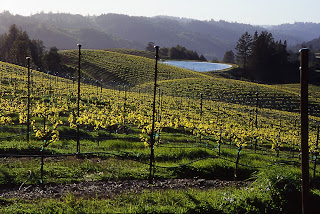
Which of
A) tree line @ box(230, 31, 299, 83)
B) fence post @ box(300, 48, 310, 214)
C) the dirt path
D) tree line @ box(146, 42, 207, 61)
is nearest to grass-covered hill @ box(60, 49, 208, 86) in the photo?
tree line @ box(230, 31, 299, 83)

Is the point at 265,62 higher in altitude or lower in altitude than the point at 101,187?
higher

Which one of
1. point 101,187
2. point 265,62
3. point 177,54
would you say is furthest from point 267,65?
point 101,187

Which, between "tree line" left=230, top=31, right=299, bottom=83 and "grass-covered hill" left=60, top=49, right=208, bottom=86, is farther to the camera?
"tree line" left=230, top=31, right=299, bottom=83

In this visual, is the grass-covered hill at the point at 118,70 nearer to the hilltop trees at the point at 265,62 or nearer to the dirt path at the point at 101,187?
the hilltop trees at the point at 265,62

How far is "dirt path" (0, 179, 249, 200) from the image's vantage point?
30.3 feet

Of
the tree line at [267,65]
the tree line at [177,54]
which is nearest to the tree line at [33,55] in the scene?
the tree line at [177,54]

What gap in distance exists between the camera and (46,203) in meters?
8.06

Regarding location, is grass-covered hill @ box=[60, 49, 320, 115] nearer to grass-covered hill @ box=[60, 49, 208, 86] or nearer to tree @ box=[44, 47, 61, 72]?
grass-covered hill @ box=[60, 49, 208, 86]

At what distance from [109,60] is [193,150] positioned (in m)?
83.5

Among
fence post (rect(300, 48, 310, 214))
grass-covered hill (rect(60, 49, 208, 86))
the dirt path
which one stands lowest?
the dirt path

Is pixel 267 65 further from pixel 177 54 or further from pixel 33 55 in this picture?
pixel 33 55

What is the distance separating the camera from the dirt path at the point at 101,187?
9227 millimetres

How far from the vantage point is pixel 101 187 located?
10062 millimetres

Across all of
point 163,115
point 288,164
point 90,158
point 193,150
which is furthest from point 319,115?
point 90,158
